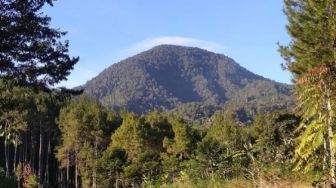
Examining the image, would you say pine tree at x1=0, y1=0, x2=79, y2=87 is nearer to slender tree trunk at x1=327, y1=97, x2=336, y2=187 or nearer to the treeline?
the treeline

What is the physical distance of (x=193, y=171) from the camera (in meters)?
14.2

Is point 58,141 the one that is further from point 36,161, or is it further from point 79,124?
point 79,124

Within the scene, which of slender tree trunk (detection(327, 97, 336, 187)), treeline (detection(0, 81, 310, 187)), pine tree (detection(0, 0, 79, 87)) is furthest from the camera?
treeline (detection(0, 81, 310, 187))

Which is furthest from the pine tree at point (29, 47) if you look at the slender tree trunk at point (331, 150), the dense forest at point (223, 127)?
the slender tree trunk at point (331, 150)

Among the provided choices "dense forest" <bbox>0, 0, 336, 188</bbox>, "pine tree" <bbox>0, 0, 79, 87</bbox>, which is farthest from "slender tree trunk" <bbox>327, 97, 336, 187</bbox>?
"pine tree" <bbox>0, 0, 79, 87</bbox>

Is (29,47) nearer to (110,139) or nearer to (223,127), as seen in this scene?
(223,127)

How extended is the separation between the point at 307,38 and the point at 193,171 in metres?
11.6

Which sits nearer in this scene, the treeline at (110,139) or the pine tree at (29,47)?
the pine tree at (29,47)

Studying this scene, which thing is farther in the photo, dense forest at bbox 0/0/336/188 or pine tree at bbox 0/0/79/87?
pine tree at bbox 0/0/79/87

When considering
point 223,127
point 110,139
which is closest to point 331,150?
point 223,127

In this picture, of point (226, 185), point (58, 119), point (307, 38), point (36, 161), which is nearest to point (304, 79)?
point (226, 185)

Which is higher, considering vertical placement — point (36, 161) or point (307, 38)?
point (307, 38)

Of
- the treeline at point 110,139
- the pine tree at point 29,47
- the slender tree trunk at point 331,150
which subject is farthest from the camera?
the treeline at point 110,139

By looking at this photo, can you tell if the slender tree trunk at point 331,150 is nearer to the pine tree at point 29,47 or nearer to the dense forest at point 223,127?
the dense forest at point 223,127
